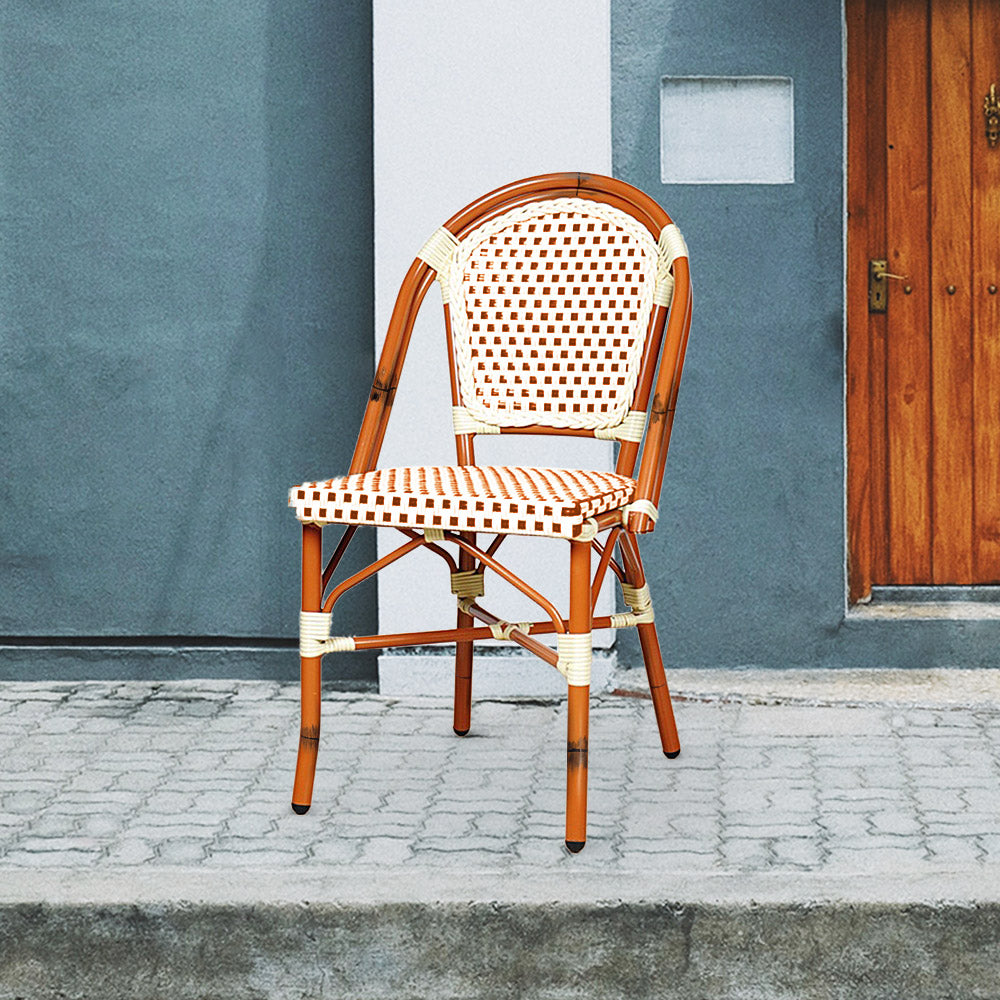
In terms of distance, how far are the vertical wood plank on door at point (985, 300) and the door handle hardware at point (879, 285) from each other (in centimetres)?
25

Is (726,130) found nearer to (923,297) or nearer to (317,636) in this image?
(923,297)

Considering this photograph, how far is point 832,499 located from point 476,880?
7.04 feet

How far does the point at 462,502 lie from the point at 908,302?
2266 mm

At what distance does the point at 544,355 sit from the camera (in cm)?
369

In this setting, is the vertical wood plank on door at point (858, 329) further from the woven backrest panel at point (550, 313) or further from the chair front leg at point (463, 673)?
the chair front leg at point (463, 673)

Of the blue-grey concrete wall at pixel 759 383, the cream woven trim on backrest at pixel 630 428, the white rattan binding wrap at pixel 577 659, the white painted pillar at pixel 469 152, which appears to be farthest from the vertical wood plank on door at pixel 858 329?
the white rattan binding wrap at pixel 577 659

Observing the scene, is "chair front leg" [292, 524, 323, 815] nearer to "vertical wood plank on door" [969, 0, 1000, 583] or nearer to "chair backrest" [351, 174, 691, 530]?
"chair backrest" [351, 174, 691, 530]

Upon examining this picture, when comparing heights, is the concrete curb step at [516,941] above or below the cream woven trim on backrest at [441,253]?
below

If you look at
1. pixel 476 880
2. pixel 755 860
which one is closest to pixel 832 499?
pixel 755 860

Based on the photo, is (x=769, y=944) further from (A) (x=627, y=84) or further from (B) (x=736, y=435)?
(A) (x=627, y=84)

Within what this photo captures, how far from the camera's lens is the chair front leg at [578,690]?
2982 millimetres

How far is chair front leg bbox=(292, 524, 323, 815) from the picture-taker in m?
3.20

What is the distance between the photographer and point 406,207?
4.37 meters

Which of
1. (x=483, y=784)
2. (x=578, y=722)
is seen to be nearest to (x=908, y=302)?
(x=483, y=784)
